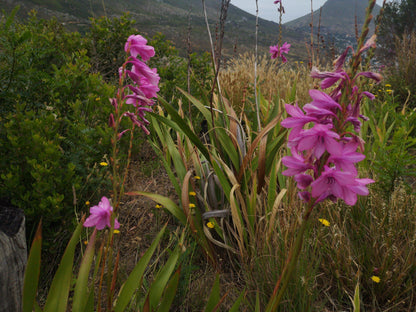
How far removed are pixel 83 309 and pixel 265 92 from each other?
382cm

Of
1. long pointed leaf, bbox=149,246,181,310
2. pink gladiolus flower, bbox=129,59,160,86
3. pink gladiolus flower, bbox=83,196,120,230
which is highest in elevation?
pink gladiolus flower, bbox=129,59,160,86

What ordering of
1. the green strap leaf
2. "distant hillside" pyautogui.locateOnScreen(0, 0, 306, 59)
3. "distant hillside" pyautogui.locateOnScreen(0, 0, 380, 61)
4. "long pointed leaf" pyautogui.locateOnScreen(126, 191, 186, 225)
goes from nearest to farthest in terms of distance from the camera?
the green strap leaf, "long pointed leaf" pyautogui.locateOnScreen(126, 191, 186, 225), "distant hillside" pyautogui.locateOnScreen(0, 0, 380, 61), "distant hillside" pyautogui.locateOnScreen(0, 0, 306, 59)

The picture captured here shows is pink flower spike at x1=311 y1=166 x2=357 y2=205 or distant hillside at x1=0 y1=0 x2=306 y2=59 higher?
distant hillside at x1=0 y1=0 x2=306 y2=59

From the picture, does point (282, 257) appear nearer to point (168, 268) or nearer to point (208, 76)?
point (168, 268)

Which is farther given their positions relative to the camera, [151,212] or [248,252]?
[151,212]

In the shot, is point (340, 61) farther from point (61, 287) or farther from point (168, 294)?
point (61, 287)

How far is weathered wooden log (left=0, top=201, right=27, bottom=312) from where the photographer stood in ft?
3.54

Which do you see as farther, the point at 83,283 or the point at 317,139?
the point at 83,283

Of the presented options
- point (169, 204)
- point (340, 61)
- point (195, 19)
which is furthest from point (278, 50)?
point (195, 19)

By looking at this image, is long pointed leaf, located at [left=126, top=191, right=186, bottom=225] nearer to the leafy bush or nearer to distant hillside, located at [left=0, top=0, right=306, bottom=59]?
the leafy bush

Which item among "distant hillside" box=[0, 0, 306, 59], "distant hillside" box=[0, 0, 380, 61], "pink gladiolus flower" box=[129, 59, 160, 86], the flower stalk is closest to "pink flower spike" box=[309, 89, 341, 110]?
the flower stalk

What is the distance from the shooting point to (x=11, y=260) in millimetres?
1117

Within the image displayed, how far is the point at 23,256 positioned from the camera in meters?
1.19

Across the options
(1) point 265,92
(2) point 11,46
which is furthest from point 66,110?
(1) point 265,92
